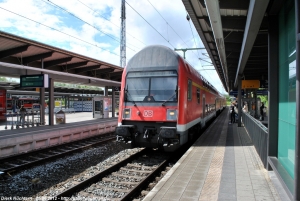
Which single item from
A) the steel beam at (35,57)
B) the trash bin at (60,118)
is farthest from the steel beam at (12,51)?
the trash bin at (60,118)

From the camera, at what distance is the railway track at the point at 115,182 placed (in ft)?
16.6

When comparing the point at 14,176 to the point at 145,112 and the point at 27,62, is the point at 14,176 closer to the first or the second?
the point at 145,112

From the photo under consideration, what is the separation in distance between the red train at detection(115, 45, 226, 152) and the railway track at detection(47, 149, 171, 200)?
651 mm

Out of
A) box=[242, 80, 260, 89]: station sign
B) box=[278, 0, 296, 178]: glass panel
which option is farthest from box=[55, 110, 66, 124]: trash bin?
box=[278, 0, 296, 178]: glass panel

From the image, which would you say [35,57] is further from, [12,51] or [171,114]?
[171,114]

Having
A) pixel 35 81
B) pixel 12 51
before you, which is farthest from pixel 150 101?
pixel 12 51

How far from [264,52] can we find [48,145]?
9.93 metres

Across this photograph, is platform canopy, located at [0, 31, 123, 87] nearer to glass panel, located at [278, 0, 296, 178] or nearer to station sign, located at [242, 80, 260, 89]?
glass panel, located at [278, 0, 296, 178]

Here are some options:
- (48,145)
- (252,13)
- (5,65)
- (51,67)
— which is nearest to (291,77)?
(252,13)

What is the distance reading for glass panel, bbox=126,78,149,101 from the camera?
7981 mm

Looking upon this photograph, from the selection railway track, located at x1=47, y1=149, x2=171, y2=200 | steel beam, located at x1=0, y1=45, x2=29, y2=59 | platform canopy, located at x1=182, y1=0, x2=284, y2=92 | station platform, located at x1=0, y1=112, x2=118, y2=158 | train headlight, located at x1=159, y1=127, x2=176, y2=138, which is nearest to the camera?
platform canopy, located at x1=182, y1=0, x2=284, y2=92

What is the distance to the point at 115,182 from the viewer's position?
233 inches

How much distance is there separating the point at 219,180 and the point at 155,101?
3380 millimetres

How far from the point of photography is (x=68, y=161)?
816cm
